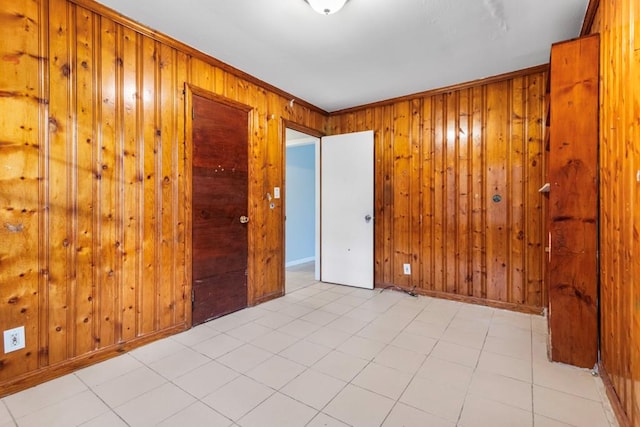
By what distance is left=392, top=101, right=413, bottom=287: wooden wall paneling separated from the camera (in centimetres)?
370

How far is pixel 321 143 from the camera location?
4234 millimetres

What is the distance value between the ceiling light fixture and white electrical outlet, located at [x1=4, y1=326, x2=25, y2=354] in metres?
2.60

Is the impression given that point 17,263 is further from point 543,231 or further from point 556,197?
point 543,231

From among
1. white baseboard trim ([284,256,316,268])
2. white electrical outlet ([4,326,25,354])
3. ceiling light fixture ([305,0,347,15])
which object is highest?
ceiling light fixture ([305,0,347,15])

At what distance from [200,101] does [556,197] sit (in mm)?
2893

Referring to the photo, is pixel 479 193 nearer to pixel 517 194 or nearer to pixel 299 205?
pixel 517 194

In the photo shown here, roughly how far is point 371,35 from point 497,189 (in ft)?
6.66

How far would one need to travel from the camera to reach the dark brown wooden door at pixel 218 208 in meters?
2.68

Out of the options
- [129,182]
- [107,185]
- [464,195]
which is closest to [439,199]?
[464,195]

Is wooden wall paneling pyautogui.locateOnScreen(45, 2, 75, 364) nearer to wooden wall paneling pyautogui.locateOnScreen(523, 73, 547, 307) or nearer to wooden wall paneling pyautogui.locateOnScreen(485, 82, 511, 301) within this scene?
wooden wall paneling pyautogui.locateOnScreen(485, 82, 511, 301)

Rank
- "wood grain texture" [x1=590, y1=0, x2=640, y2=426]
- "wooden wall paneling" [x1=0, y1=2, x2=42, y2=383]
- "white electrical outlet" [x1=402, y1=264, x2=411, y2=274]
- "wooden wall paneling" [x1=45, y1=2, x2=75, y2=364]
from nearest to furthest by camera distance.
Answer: "wood grain texture" [x1=590, y1=0, x2=640, y2=426], "wooden wall paneling" [x1=0, y1=2, x2=42, y2=383], "wooden wall paneling" [x1=45, y1=2, x2=75, y2=364], "white electrical outlet" [x1=402, y1=264, x2=411, y2=274]

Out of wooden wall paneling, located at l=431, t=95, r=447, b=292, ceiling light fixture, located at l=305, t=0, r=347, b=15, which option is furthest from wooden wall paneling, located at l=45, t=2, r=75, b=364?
wooden wall paneling, located at l=431, t=95, r=447, b=292

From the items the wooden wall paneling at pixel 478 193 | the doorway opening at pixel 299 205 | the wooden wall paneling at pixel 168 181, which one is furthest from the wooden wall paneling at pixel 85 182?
the wooden wall paneling at pixel 478 193

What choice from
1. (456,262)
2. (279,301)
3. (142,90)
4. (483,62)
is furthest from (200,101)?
(456,262)
